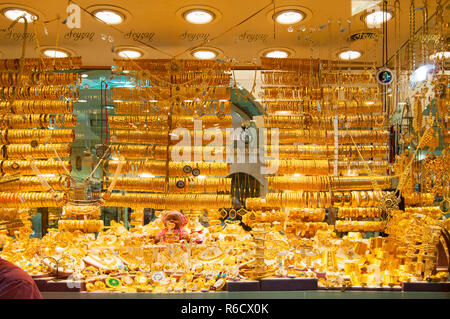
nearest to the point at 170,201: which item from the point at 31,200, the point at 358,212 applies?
the point at 31,200

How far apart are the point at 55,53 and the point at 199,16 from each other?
125cm

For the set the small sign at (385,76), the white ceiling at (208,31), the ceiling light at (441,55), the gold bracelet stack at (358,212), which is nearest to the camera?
the ceiling light at (441,55)

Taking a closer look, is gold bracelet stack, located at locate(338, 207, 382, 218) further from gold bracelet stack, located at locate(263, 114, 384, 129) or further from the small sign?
the small sign

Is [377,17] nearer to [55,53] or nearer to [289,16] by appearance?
[289,16]

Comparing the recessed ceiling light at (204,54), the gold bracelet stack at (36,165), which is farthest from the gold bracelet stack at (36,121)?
the recessed ceiling light at (204,54)

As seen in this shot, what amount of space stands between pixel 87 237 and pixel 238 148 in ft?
4.46

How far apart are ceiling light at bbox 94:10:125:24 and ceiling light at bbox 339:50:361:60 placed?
169cm

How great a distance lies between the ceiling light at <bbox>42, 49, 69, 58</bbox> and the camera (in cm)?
287

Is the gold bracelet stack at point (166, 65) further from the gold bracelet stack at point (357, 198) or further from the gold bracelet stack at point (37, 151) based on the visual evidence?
the gold bracelet stack at point (357, 198)

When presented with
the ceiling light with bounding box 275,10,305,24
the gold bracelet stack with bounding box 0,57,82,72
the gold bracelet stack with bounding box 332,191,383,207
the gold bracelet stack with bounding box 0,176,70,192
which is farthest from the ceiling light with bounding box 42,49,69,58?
the gold bracelet stack with bounding box 332,191,383,207

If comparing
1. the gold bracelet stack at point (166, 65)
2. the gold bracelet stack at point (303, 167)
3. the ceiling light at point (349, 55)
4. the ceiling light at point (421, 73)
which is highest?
the ceiling light at point (349, 55)

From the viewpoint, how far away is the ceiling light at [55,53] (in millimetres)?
2867

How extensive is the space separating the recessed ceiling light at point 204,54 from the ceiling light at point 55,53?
3.43ft
